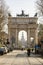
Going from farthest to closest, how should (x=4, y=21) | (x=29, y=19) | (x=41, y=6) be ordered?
(x=29, y=19) → (x=4, y=21) → (x=41, y=6)

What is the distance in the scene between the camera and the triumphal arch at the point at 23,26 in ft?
391

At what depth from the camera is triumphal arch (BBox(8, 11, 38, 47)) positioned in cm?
11915

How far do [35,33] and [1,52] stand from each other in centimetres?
7449

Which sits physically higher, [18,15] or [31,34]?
[18,15]

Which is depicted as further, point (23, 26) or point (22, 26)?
point (23, 26)

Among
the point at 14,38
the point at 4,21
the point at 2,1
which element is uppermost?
the point at 2,1

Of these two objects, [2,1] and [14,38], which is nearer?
[2,1]

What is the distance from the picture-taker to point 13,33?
12688cm

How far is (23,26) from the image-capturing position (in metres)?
123

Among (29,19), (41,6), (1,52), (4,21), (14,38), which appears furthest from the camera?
(14,38)

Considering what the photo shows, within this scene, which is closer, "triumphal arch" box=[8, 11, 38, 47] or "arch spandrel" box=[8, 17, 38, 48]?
"triumphal arch" box=[8, 11, 38, 47]

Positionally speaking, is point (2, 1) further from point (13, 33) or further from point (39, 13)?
point (13, 33)

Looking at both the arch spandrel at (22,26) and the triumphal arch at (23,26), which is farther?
the arch spandrel at (22,26)

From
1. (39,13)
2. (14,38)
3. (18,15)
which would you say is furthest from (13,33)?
(39,13)
